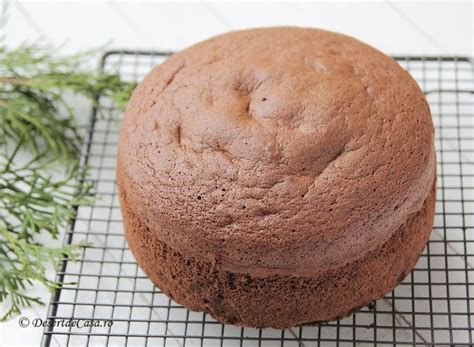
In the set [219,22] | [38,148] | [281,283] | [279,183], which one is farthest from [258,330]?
[219,22]

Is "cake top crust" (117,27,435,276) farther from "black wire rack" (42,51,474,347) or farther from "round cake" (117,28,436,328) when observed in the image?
"black wire rack" (42,51,474,347)

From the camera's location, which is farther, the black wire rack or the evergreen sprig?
the evergreen sprig

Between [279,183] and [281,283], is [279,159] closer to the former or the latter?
[279,183]

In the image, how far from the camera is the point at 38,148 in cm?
299

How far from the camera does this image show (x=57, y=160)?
282 centimetres

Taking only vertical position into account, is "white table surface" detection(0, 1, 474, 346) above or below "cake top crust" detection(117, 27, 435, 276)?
below

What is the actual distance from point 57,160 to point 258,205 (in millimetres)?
991

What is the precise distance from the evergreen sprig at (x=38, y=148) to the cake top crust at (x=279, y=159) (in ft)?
1.11

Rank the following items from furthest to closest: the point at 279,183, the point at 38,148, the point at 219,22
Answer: the point at 219,22
the point at 38,148
the point at 279,183

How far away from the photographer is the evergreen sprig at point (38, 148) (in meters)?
2.57

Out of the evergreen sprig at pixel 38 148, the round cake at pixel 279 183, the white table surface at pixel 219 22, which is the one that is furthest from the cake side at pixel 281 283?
the white table surface at pixel 219 22

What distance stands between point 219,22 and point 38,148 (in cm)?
103

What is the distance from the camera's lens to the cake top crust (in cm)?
212

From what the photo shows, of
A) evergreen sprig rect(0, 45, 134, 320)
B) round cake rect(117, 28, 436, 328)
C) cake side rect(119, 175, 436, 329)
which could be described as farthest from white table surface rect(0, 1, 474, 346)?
cake side rect(119, 175, 436, 329)
